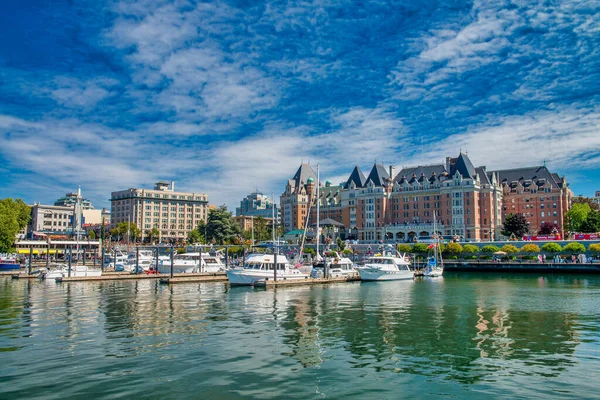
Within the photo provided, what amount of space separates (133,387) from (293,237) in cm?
15230

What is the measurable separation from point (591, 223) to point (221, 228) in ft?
305

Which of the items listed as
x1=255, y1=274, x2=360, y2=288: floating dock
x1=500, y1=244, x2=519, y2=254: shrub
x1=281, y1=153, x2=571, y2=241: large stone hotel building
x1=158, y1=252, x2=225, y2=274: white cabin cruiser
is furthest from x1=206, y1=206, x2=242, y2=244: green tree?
x1=255, y1=274, x2=360, y2=288: floating dock

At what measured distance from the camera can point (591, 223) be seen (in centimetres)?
12494

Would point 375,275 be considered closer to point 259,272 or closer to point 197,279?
point 259,272

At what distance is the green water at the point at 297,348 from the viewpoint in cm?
1923

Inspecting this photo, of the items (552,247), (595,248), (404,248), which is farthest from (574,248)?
(404,248)

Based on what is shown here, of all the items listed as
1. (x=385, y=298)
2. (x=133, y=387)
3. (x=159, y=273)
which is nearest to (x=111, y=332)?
(x=133, y=387)

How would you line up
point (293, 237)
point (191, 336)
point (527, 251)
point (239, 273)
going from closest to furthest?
point (191, 336) < point (239, 273) < point (527, 251) < point (293, 237)

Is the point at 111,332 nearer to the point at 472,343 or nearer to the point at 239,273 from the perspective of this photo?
the point at 472,343

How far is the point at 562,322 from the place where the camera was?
3359 cm

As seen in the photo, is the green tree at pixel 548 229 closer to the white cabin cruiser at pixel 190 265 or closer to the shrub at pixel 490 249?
the shrub at pixel 490 249

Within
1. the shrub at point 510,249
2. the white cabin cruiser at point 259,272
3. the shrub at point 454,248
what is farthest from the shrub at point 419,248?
the white cabin cruiser at point 259,272

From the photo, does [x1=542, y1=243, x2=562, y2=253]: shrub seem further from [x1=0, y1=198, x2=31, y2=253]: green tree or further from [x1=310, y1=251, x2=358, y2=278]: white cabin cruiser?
[x1=0, y1=198, x2=31, y2=253]: green tree

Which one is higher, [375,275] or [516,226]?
[516,226]
